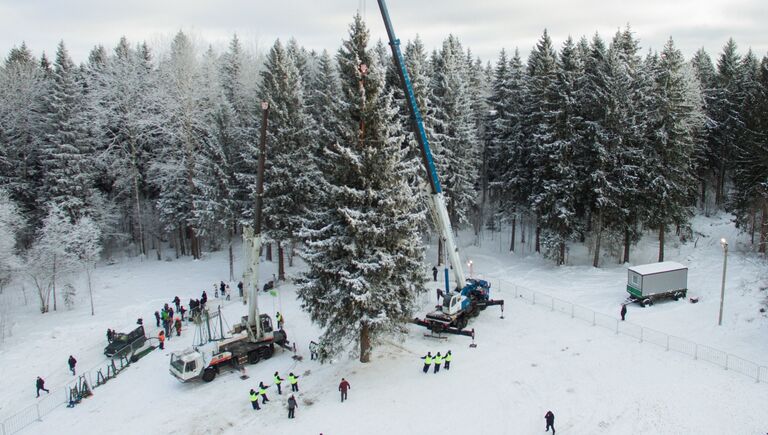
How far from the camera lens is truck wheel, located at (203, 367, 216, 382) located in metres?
23.4

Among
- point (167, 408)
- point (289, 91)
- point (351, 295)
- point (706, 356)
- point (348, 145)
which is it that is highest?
point (289, 91)

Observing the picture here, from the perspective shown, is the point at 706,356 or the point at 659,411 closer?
the point at 659,411

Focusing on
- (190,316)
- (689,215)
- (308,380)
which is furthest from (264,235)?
(689,215)

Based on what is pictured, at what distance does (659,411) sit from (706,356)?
592 cm

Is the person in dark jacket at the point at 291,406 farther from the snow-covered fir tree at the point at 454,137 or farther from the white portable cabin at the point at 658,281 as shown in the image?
the snow-covered fir tree at the point at 454,137

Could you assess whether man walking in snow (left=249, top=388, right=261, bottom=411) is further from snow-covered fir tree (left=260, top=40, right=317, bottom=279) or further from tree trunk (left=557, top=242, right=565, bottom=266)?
tree trunk (left=557, top=242, right=565, bottom=266)

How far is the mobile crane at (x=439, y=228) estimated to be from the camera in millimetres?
25859

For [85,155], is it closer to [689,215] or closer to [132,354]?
[132,354]

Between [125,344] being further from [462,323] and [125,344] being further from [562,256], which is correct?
[562,256]

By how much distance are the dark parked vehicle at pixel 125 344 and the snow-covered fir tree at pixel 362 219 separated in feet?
38.0

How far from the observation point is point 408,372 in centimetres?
2350

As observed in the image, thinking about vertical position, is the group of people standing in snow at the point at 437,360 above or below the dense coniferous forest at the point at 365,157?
below

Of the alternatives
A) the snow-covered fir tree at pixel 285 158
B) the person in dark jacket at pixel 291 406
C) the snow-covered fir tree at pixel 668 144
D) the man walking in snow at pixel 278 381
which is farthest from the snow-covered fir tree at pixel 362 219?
the snow-covered fir tree at pixel 668 144

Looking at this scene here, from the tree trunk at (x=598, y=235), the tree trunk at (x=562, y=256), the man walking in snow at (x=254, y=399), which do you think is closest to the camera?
the man walking in snow at (x=254, y=399)
